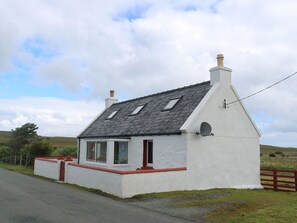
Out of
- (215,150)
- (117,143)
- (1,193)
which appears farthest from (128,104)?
(1,193)

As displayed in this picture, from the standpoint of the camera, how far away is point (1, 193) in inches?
582

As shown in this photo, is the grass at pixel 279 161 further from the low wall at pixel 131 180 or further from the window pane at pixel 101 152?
the low wall at pixel 131 180

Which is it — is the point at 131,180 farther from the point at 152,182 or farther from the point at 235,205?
the point at 235,205

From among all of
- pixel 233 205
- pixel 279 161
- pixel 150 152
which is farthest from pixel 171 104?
pixel 279 161

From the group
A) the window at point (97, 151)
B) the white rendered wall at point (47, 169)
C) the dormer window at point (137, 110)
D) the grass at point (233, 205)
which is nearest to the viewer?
the grass at point (233, 205)

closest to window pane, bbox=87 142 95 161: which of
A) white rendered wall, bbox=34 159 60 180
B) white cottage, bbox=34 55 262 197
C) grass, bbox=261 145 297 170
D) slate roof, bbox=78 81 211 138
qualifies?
slate roof, bbox=78 81 211 138

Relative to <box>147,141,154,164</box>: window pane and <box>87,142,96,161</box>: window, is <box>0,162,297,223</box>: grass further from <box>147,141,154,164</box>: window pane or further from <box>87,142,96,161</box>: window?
<box>87,142,96,161</box>: window

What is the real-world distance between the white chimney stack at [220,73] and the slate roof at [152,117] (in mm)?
533

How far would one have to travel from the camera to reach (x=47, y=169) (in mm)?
24484

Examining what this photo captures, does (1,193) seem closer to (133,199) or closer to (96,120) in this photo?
(133,199)

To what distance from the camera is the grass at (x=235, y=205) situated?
10.0 m

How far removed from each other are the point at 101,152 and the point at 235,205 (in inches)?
475

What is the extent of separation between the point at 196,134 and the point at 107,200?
18.8ft

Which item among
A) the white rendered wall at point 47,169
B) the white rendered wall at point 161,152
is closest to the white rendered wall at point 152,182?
the white rendered wall at point 161,152
